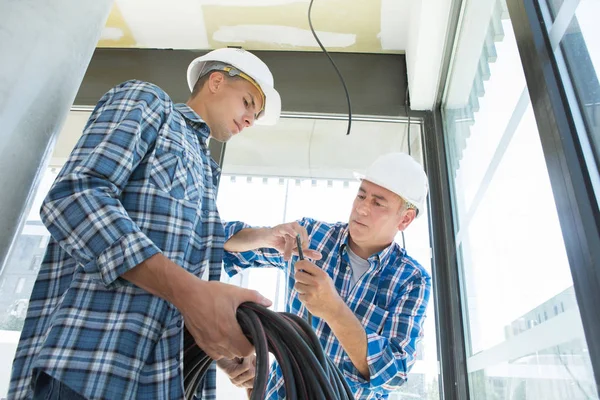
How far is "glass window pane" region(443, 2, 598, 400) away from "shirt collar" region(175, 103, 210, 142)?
798 mm

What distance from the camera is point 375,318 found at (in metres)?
1.28

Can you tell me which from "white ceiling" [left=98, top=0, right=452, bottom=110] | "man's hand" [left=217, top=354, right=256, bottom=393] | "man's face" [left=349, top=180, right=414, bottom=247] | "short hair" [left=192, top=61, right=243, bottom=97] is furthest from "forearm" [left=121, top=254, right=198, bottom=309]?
"white ceiling" [left=98, top=0, right=452, bottom=110]

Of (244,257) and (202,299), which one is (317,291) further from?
(202,299)

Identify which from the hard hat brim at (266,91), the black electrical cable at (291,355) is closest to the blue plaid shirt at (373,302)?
the hard hat brim at (266,91)

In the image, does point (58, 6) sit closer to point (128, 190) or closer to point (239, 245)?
point (128, 190)

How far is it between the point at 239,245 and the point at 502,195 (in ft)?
2.60

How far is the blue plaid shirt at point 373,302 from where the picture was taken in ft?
3.73

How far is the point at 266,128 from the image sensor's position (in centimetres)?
224

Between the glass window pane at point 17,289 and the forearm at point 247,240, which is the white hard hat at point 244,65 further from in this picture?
the glass window pane at point 17,289

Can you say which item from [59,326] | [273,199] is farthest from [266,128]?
[59,326]

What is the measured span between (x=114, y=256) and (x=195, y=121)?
51 centimetres

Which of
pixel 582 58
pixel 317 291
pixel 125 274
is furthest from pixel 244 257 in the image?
pixel 582 58

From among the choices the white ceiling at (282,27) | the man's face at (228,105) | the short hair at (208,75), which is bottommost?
the man's face at (228,105)

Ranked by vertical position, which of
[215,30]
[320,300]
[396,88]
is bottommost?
[320,300]
